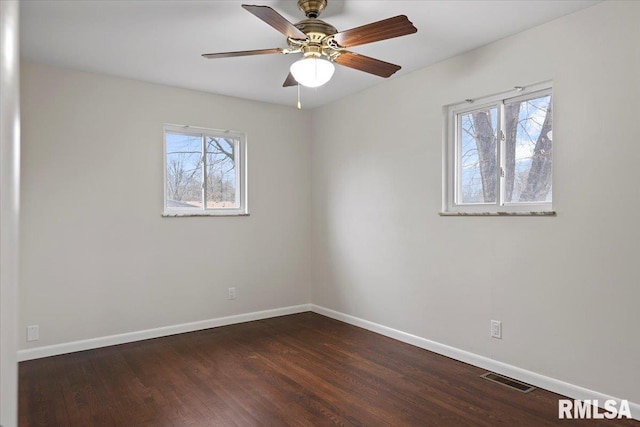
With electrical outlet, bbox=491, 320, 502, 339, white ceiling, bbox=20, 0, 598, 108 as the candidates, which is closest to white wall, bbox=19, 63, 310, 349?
white ceiling, bbox=20, 0, 598, 108

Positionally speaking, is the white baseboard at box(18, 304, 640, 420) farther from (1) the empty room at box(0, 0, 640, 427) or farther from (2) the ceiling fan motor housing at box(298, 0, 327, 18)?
(2) the ceiling fan motor housing at box(298, 0, 327, 18)

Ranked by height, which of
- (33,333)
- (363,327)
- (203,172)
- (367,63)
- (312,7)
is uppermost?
(312,7)

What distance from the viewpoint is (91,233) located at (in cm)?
366

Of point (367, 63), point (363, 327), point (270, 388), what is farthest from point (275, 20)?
point (363, 327)

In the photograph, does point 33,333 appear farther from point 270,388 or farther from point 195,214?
point 270,388

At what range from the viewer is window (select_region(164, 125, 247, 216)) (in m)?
4.18

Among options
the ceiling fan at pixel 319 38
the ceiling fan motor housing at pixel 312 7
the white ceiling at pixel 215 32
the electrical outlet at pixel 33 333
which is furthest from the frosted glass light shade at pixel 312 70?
the electrical outlet at pixel 33 333

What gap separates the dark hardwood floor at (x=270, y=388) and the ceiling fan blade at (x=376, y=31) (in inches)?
86.6

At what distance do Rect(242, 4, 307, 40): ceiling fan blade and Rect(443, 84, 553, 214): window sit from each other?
5.35 feet

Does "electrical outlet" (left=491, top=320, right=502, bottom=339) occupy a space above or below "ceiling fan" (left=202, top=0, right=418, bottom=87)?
below

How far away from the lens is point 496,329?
307 cm

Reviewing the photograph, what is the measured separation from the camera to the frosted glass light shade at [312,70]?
8.14 ft

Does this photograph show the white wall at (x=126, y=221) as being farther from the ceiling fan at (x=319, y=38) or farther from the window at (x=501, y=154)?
the window at (x=501, y=154)

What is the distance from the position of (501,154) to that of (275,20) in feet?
6.45
